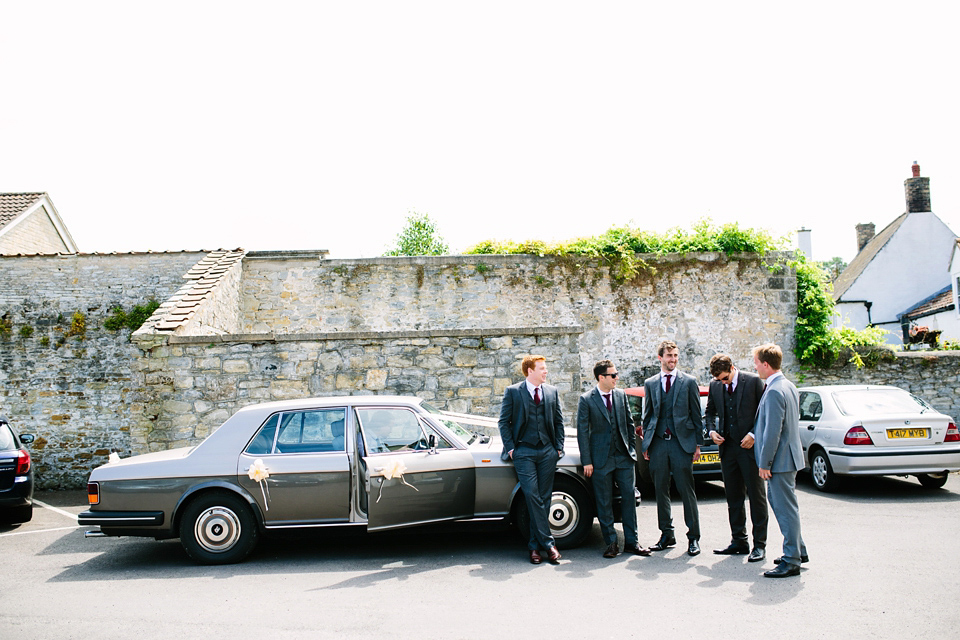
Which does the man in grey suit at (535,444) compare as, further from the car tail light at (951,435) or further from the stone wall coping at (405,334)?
the car tail light at (951,435)

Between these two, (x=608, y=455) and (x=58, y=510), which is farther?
(x=58, y=510)

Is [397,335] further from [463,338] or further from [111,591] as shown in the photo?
[111,591]

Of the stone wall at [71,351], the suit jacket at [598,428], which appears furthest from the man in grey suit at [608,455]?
the stone wall at [71,351]

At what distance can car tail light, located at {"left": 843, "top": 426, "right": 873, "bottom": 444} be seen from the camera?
8836 millimetres

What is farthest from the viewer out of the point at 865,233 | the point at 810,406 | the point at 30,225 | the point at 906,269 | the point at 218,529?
the point at 865,233

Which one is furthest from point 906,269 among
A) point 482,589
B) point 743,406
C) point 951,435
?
point 482,589

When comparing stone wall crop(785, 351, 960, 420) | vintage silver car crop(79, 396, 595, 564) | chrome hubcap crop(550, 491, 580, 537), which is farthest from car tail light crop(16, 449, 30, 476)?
stone wall crop(785, 351, 960, 420)

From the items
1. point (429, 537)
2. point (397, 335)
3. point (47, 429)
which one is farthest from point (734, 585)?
point (47, 429)

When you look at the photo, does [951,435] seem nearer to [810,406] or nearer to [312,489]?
[810,406]

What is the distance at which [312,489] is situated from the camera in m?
6.35

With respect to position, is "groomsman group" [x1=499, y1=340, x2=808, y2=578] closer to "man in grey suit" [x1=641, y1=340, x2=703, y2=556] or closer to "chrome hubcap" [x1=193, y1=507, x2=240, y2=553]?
"man in grey suit" [x1=641, y1=340, x2=703, y2=556]

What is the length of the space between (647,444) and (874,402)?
508cm

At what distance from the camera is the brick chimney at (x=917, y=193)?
28.7 meters

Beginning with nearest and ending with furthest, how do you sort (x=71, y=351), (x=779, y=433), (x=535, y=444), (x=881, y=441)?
(x=779, y=433), (x=535, y=444), (x=881, y=441), (x=71, y=351)
